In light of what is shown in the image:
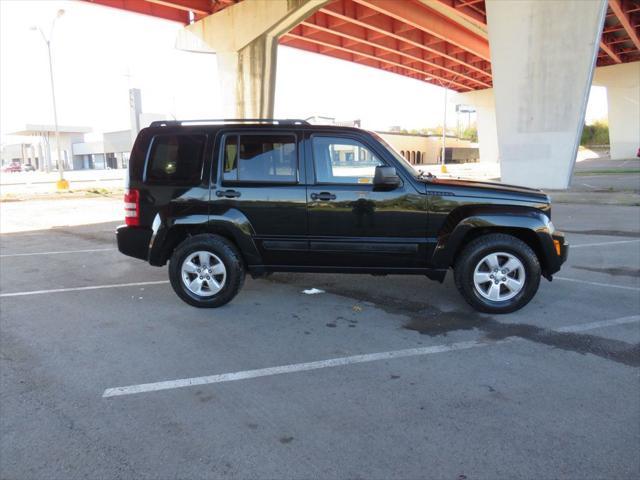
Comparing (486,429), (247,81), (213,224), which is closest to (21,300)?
(213,224)

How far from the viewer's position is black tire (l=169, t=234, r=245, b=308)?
546cm

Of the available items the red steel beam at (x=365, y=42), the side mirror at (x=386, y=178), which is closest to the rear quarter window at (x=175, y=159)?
the side mirror at (x=386, y=178)

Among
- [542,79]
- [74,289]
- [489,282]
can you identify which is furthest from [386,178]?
[542,79]

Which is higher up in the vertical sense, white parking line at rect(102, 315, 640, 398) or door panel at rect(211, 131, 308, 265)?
door panel at rect(211, 131, 308, 265)

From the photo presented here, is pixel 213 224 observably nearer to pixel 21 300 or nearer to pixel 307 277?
pixel 307 277

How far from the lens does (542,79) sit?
19250mm

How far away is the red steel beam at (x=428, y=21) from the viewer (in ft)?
81.6

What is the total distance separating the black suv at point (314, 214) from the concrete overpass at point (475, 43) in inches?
629

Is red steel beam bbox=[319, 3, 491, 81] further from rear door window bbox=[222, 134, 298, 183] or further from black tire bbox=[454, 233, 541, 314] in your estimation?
black tire bbox=[454, 233, 541, 314]

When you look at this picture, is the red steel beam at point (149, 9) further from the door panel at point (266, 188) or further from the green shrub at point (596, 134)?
the green shrub at point (596, 134)

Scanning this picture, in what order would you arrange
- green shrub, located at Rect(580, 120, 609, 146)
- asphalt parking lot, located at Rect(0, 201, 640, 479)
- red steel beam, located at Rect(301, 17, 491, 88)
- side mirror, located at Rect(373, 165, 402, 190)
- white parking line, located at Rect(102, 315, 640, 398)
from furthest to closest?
1. green shrub, located at Rect(580, 120, 609, 146)
2. red steel beam, located at Rect(301, 17, 491, 88)
3. side mirror, located at Rect(373, 165, 402, 190)
4. white parking line, located at Rect(102, 315, 640, 398)
5. asphalt parking lot, located at Rect(0, 201, 640, 479)

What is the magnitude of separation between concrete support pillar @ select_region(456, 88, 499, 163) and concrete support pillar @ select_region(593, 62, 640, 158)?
12.1 metres

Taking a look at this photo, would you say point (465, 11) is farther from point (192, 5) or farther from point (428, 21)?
point (192, 5)

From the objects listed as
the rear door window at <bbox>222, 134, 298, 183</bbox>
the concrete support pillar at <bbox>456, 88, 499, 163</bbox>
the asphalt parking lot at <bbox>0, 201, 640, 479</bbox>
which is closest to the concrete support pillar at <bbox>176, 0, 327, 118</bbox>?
the rear door window at <bbox>222, 134, 298, 183</bbox>
